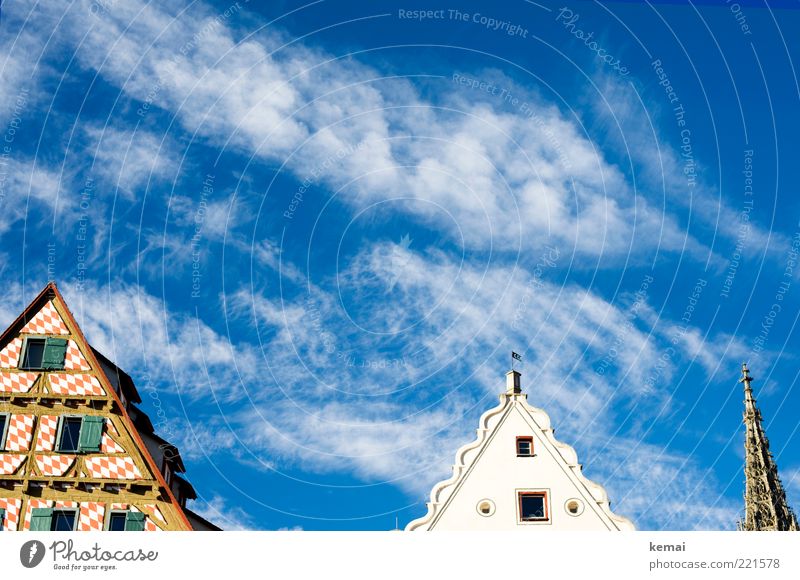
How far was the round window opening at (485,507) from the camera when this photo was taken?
3322cm

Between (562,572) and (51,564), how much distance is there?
43.6ft

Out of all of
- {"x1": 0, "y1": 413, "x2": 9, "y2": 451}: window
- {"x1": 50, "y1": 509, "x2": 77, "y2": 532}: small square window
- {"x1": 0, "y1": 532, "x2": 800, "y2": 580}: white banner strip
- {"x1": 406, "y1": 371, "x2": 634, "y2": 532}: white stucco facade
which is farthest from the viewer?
{"x1": 406, "y1": 371, "x2": 634, "y2": 532}: white stucco facade

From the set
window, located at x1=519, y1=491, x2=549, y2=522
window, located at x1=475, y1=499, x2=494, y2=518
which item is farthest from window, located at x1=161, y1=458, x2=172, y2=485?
window, located at x1=519, y1=491, x2=549, y2=522

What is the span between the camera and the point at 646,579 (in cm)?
2570

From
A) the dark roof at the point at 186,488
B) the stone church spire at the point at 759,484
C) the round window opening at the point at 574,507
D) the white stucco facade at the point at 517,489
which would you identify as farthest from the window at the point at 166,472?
the stone church spire at the point at 759,484

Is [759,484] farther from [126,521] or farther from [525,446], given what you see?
[126,521]

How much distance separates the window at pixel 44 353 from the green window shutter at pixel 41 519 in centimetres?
490

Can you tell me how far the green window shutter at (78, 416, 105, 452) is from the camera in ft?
106

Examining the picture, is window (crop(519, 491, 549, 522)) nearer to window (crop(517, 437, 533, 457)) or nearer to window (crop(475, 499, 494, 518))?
window (crop(475, 499, 494, 518))

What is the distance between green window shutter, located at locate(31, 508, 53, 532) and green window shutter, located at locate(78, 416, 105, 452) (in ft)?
7.35

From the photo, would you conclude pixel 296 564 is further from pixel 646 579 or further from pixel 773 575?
pixel 773 575

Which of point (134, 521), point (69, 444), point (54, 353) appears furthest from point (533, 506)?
point (54, 353)

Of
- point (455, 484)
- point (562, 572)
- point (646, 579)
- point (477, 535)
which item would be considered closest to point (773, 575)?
point (646, 579)

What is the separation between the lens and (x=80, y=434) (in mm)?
32281
